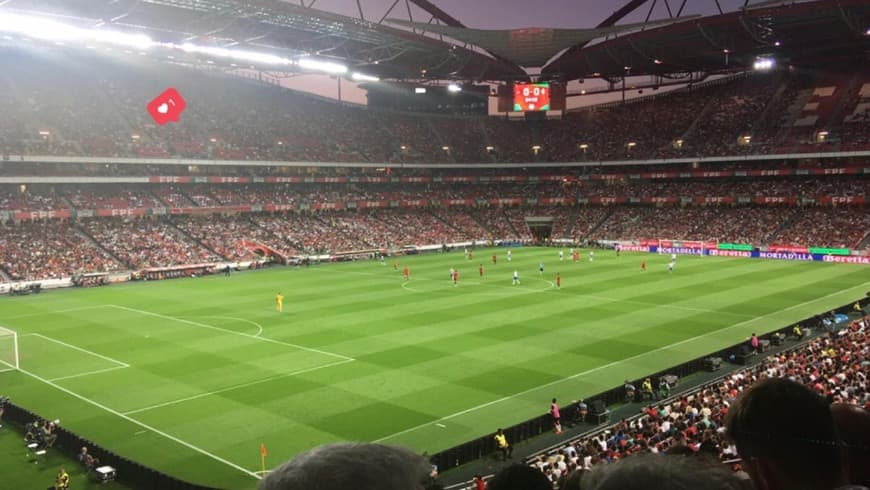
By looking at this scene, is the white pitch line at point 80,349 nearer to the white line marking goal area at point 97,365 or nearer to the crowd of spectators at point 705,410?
the white line marking goal area at point 97,365

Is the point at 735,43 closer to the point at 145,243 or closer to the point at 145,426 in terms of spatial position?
the point at 145,243

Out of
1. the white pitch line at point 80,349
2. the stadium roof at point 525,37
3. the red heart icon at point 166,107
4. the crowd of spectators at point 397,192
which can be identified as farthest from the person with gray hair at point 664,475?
the red heart icon at point 166,107

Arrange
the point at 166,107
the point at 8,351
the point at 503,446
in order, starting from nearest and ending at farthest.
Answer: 1. the point at 503,446
2. the point at 8,351
3. the point at 166,107

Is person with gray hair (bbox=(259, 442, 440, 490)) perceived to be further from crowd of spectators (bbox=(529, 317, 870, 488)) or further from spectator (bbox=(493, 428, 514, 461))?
spectator (bbox=(493, 428, 514, 461))

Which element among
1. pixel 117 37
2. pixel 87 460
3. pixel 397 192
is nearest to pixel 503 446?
pixel 87 460

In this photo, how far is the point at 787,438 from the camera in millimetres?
2664

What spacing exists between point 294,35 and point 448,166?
4166cm

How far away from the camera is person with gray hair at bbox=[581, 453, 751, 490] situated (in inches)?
70.6

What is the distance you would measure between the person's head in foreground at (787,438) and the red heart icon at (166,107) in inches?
3287

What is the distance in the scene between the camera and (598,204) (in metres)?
100

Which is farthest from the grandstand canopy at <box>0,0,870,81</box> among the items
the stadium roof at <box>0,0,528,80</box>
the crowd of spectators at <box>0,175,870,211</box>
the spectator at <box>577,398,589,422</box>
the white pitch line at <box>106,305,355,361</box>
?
the spectator at <box>577,398,589,422</box>

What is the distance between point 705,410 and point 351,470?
20.1 metres

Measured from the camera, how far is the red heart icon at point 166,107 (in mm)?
78000

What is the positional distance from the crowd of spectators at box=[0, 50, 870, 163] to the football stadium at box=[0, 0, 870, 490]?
48 centimetres
